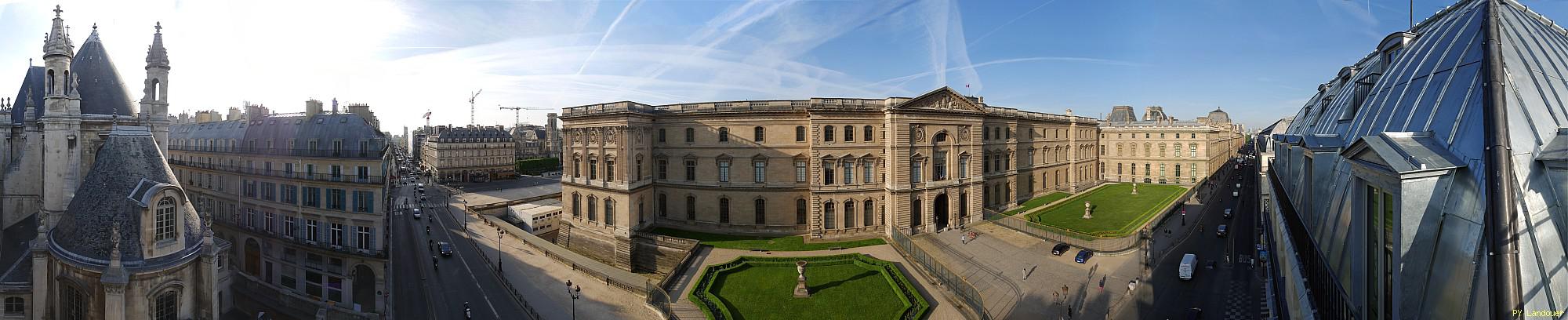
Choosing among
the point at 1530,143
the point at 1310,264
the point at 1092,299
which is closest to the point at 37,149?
the point at 1530,143

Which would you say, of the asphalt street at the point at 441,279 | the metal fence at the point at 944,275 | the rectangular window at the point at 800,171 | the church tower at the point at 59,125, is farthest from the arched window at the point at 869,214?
the church tower at the point at 59,125

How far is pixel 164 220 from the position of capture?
1407 centimetres

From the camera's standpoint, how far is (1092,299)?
22.3m

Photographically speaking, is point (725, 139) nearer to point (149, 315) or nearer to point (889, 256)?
point (889, 256)

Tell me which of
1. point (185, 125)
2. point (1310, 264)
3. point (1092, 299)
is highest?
point (185, 125)

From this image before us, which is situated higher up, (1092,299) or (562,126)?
(562,126)

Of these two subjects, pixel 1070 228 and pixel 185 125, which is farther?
pixel 1070 228

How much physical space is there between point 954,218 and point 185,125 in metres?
49.5

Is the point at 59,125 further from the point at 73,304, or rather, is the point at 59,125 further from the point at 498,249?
the point at 498,249

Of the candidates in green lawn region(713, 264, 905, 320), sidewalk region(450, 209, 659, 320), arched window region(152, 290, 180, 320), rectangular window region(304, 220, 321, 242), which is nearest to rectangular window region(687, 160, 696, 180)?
sidewalk region(450, 209, 659, 320)

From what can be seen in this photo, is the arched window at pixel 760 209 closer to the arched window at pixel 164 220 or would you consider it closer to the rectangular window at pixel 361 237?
the rectangular window at pixel 361 237

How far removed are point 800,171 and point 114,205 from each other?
27355mm

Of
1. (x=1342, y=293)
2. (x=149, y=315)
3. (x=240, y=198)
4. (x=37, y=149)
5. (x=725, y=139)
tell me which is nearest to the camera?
(x=1342, y=293)

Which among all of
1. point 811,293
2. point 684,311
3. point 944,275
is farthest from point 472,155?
point 944,275
